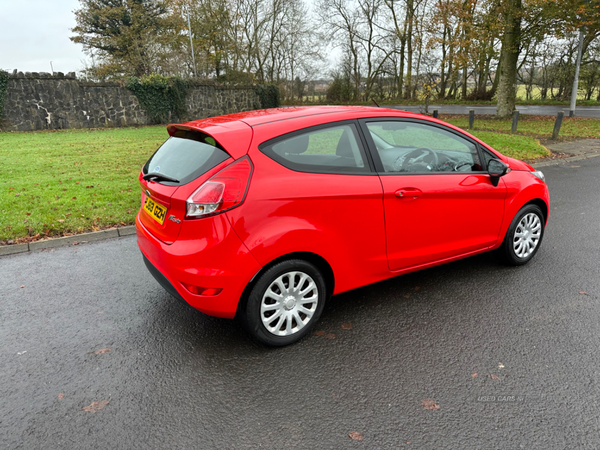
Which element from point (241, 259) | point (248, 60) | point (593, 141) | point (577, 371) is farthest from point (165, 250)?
point (248, 60)

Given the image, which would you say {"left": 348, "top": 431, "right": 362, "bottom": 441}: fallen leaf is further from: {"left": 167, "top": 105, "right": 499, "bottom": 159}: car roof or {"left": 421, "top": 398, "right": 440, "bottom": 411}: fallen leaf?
{"left": 167, "top": 105, "right": 499, "bottom": 159}: car roof

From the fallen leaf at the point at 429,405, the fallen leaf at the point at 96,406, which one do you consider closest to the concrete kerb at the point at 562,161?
the fallen leaf at the point at 429,405

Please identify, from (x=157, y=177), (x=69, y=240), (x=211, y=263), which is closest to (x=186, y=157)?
(x=157, y=177)

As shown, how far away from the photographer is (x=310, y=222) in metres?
2.83

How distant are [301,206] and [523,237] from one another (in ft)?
8.94

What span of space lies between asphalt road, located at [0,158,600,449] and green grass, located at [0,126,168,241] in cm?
170

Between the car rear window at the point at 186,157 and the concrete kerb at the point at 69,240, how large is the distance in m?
2.42

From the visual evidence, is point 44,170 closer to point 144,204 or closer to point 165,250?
point 144,204

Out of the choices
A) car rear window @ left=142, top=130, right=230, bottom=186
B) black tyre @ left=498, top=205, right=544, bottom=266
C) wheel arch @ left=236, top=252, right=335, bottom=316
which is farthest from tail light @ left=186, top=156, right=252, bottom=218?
black tyre @ left=498, top=205, right=544, bottom=266

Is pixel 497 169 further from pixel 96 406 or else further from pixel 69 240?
pixel 69 240

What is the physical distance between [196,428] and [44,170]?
867cm

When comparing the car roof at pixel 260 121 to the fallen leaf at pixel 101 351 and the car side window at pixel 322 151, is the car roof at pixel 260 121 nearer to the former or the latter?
the car side window at pixel 322 151

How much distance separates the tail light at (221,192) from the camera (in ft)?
8.46

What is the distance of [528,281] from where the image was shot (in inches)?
156
